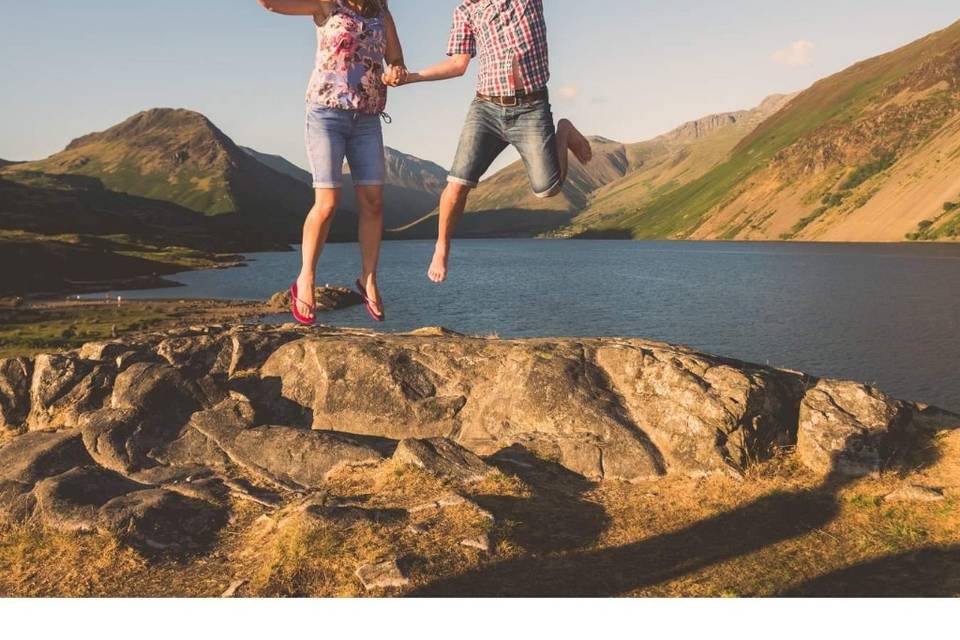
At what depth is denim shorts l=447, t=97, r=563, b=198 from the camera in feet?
19.7

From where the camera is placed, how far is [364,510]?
10945mm

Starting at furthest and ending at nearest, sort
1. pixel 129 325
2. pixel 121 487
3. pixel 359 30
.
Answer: pixel 129 325 < pixel 121 487 < pixel 359 30

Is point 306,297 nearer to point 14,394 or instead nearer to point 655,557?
point 655,557

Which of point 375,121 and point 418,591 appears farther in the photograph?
point 418,591

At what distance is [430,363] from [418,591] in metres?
7.27

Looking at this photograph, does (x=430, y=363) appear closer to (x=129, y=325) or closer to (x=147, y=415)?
(x=147, y=415)

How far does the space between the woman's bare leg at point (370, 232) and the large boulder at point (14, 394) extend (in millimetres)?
12416

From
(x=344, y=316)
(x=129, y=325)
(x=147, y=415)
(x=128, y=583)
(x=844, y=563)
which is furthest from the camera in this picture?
(x=344, y=316)

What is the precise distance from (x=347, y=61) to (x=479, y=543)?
22.7 ft

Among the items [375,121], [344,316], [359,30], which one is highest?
[359,30]

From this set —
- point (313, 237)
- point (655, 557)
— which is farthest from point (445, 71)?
point (655, 557)

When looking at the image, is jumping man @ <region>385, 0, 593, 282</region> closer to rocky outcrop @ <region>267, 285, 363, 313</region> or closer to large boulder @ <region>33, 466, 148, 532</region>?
large boulder @ <region>33, 466, 148, 532</region>

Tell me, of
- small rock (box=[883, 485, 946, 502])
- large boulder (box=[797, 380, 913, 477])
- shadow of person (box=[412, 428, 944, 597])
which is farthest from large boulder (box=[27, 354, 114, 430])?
small rock (box=[883, 485, 946, 502])

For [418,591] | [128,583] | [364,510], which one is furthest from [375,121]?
[128,583]
